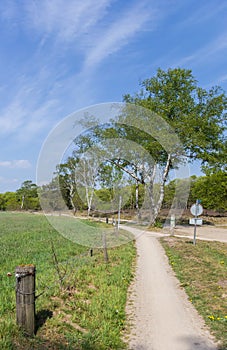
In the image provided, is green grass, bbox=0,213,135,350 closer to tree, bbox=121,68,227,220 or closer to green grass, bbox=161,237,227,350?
green grass, bbox=161,237,227,350

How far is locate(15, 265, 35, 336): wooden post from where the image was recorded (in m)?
5.02

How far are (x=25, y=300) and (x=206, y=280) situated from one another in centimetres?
628

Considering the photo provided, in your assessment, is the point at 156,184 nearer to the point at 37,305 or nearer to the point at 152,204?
the point at 152,204

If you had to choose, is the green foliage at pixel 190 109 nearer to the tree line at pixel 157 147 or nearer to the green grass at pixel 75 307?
the tree line at pixel 157 147

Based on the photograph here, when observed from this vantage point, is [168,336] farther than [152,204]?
No

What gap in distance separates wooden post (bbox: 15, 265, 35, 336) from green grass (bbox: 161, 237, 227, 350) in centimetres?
317

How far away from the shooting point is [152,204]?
28453 millimetres

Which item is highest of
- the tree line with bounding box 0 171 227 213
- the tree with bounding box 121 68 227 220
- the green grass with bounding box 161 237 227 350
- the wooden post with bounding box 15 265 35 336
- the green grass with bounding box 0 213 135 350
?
the tree with bounding box 121 68 227 220

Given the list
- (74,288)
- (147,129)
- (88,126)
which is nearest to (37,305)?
(74,288)

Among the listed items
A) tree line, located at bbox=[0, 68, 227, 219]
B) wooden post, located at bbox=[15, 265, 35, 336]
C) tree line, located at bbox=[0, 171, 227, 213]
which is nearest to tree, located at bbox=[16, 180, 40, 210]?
tree line, located at bbox=[0, 171, 227, 213]

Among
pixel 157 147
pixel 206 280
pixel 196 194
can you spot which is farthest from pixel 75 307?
pixel 196 194

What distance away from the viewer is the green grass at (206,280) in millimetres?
6309

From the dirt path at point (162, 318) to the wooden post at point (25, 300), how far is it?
5.56 feet

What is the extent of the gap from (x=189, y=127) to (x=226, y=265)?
55.0ft
